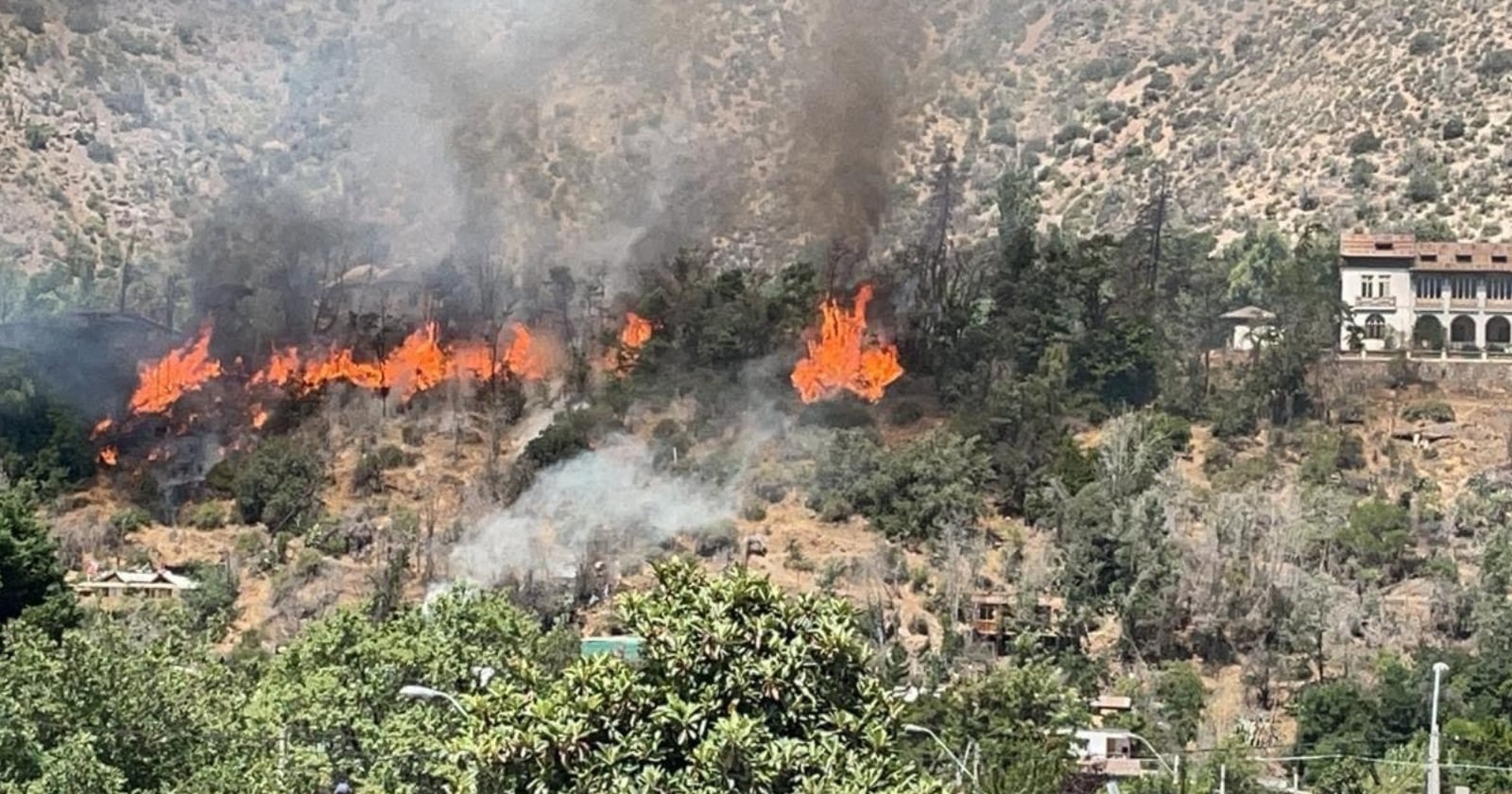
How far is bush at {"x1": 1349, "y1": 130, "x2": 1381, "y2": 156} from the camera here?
182625 millimetres

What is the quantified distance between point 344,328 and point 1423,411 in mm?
48691

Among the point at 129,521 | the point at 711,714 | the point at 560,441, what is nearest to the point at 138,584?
the point at 129,521

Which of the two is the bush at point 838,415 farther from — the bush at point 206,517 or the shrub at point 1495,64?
the shrub at point 1495,64

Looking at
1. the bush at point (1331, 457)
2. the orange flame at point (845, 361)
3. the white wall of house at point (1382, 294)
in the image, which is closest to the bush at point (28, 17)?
the orange flame at point (845, 361)

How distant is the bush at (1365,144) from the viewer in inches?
7190

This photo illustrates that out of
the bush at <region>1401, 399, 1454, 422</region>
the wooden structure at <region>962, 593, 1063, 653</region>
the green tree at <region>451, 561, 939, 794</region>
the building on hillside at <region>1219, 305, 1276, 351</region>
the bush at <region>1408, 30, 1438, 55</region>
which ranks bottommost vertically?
the green tree at <region>451, 561, 939, 794</region>

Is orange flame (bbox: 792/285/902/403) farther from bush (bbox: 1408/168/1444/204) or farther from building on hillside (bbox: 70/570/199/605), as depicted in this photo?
bush (bbox: 1408/168/1444/204)

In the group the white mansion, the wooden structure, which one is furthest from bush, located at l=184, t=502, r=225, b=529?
the white mansion

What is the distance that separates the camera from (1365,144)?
182625 mm

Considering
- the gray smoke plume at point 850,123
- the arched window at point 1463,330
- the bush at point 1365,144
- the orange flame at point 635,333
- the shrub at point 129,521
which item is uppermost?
the bush at point 1365,144

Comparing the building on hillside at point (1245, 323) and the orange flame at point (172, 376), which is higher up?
the building on hillside at point (1245, 323)

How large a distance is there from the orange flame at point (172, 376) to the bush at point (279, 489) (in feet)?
26.6

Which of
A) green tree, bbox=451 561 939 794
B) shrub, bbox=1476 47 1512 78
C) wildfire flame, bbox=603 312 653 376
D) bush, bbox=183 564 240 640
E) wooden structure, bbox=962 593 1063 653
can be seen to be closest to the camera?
green tree, bbox=451 561 939 794

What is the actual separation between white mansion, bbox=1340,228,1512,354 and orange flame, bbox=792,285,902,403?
2295cm
